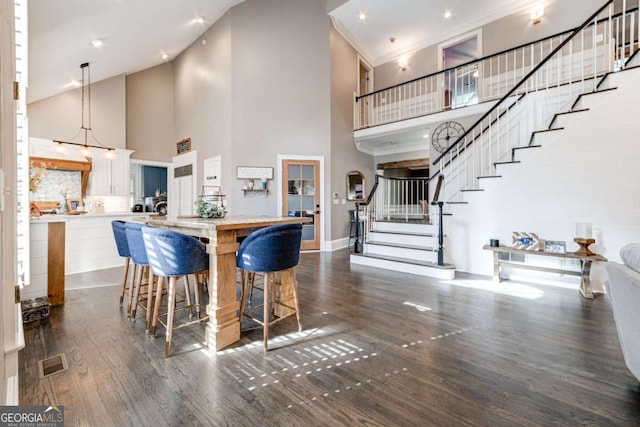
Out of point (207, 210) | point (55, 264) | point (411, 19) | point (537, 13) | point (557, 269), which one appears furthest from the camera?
point (411, 19)

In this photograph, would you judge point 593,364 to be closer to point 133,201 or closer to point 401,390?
point 401,390

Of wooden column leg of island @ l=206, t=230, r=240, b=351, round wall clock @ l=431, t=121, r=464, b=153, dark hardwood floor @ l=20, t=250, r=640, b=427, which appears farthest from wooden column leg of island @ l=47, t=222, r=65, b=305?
round wall clock @ l=431, t=121, r=464, b=153

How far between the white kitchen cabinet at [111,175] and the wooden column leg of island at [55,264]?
417cm

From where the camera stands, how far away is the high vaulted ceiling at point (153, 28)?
3.78m

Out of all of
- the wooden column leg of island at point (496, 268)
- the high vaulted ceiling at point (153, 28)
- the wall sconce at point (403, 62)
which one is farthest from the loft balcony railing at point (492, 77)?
the wooden column leg of island at point (496, 268)

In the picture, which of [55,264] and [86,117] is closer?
[55,264]

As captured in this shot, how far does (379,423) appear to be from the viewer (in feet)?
4.35

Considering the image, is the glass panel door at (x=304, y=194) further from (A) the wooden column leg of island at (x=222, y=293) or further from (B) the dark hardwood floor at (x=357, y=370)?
(A) the wooden column leg of island at (x=222, y=293)

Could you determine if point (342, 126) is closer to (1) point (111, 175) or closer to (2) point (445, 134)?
(2) point (445, 134)

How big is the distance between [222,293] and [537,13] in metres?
8.49

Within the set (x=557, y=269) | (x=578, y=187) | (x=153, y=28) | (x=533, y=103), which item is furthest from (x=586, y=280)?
(x=153, y=28)

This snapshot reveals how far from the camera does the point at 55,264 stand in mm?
2885

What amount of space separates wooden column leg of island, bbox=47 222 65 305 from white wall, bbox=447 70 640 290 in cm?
529

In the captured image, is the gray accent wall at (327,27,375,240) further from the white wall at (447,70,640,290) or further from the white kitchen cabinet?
the white kitchen cabinet
